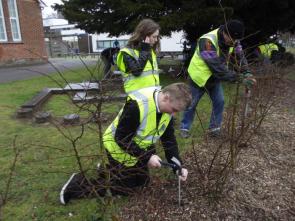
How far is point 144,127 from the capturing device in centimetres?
263

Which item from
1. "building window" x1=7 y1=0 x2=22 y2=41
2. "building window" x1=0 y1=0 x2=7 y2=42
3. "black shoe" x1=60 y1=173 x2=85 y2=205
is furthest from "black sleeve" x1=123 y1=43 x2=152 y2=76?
"building window" x1=7 y1=0 x2=22 y2=41

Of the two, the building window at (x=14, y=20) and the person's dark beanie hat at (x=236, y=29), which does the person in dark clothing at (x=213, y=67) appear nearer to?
the person's dark beanie hat at (x=236, y=29)

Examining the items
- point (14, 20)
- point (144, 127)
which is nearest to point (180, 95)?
point (144, 127)

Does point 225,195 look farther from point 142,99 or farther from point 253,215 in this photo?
point 142,99

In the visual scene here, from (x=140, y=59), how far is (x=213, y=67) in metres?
0.89

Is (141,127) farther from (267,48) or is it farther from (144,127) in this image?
(267,48)

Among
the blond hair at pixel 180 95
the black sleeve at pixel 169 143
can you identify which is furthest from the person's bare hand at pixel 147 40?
the blond hair at pixel 180 95

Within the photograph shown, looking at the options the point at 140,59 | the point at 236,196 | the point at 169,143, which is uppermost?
the point at 140,59

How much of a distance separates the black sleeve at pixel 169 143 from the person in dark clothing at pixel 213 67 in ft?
3.02

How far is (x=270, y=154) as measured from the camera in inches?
150

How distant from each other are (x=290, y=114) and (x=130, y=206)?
13.0 ft

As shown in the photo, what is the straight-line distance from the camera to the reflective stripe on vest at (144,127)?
2549mm

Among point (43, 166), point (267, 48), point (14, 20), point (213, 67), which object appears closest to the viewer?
point (43, 166)

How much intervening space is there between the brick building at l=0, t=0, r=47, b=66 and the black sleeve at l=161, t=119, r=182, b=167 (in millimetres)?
13009
